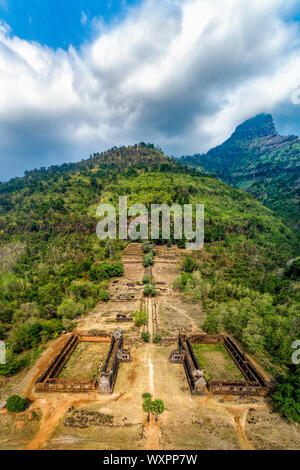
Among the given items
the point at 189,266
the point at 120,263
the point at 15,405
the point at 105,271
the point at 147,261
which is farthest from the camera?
the point at 147,261

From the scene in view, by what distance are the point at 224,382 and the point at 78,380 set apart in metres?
17.0

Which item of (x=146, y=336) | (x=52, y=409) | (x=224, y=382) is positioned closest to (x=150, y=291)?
(x=146, y=336)

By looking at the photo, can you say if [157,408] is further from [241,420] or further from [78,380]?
[78,380]

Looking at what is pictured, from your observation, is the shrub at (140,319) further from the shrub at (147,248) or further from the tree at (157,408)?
the shrub at (147,248)

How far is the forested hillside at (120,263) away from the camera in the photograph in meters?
34.1

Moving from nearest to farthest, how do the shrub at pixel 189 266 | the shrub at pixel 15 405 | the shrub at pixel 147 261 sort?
the shrub at pixel 15 405
the shrub at pixel 189 266
the shrub at pixel 147 261

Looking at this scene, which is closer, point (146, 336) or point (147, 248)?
point (146, 336)

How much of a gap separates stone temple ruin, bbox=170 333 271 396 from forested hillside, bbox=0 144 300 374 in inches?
115

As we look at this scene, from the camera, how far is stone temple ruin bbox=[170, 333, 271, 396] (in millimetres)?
24125

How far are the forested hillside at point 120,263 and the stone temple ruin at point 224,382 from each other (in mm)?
2924

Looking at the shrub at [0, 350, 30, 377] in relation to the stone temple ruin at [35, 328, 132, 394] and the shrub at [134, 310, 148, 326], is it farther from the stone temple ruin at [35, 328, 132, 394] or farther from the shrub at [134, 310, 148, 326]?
the shrub at [134, 310, 148, 326]

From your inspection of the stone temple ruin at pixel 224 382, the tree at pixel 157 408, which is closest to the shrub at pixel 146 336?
the stone temple ruin at pixel 224 382

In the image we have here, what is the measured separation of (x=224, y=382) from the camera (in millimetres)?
24547
